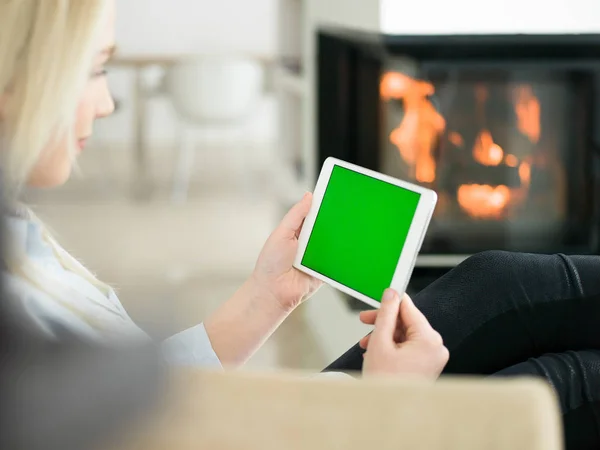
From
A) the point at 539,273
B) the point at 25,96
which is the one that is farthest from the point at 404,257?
the point at 25,96

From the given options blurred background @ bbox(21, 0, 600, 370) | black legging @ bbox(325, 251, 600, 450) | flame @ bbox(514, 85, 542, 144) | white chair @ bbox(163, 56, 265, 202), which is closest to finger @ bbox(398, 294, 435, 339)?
black legging @ bbox(325, 251, 600, 450)

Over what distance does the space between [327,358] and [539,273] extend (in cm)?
101

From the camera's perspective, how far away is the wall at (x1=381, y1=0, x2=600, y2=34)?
2189mm

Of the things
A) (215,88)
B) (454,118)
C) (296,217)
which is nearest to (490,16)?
(454,118)

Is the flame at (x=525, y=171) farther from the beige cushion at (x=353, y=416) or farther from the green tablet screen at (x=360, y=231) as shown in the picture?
the beige cushion at (x=353, y=416)

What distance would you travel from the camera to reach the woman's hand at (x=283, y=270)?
1.08 meters

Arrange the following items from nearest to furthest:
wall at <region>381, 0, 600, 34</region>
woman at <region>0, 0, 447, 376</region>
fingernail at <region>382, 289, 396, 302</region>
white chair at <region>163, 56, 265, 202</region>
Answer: woman at <region>0, 0, 447, 376</region>, fingernail at <region>382, 289, 396, 302</region>, wall at <region>381, 0, 600, 34</region>, white chair at <region>163, 56, 265, 202</region>

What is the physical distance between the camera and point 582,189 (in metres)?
2.26

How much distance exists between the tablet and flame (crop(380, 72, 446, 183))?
1245 millimetres

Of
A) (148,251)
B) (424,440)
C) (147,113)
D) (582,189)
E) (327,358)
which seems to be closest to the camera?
(424,440)

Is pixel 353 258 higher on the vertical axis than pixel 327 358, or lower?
higher

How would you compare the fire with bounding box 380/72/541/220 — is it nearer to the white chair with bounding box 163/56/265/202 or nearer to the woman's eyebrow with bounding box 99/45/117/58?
the woman's eyebrow with bounding box 99/45/117/58

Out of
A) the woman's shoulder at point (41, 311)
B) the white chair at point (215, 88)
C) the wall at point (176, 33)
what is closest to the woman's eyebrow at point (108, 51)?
the woman's shoulder at point (41, 311)

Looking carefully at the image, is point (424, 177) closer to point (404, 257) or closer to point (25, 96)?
point (404, 257)
